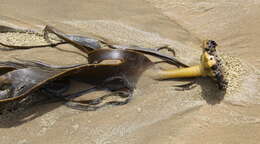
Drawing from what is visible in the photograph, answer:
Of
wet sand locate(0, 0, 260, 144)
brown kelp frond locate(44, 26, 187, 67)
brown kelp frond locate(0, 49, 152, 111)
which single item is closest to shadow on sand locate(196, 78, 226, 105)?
wet sand locate(0, 0, 260, 144)

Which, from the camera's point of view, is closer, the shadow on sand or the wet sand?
the wet sand

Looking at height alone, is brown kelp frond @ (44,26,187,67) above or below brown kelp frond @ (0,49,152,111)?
above

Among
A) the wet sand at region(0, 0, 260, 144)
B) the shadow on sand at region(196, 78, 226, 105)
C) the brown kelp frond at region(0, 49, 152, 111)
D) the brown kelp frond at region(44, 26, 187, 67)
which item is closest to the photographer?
the wet sand at region(0, 0, 260, 144)

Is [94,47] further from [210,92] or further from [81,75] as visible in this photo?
[210,92]

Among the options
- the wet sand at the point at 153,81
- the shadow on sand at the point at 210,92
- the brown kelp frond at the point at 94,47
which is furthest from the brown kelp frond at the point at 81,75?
the shadow on sand at the point at 210,92

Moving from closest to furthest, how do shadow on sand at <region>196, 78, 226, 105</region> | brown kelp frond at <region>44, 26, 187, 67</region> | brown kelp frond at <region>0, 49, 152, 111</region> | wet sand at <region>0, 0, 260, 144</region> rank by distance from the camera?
wet sand at <region>0, 0, 260, 144</region>, brown kelp frond at <region>0, 49, 152, 111</region>, shadow on sand at <region>196, 78, 226, 105</region>, brown kelp frond at <region>44, 26, 187, 67</region>

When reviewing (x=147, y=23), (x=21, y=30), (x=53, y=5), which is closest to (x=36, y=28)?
(x=21, y=30)

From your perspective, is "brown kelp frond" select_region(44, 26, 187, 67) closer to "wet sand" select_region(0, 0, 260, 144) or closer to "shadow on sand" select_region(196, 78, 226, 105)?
"wet sand" select_region(0, 0, 260, 144)
